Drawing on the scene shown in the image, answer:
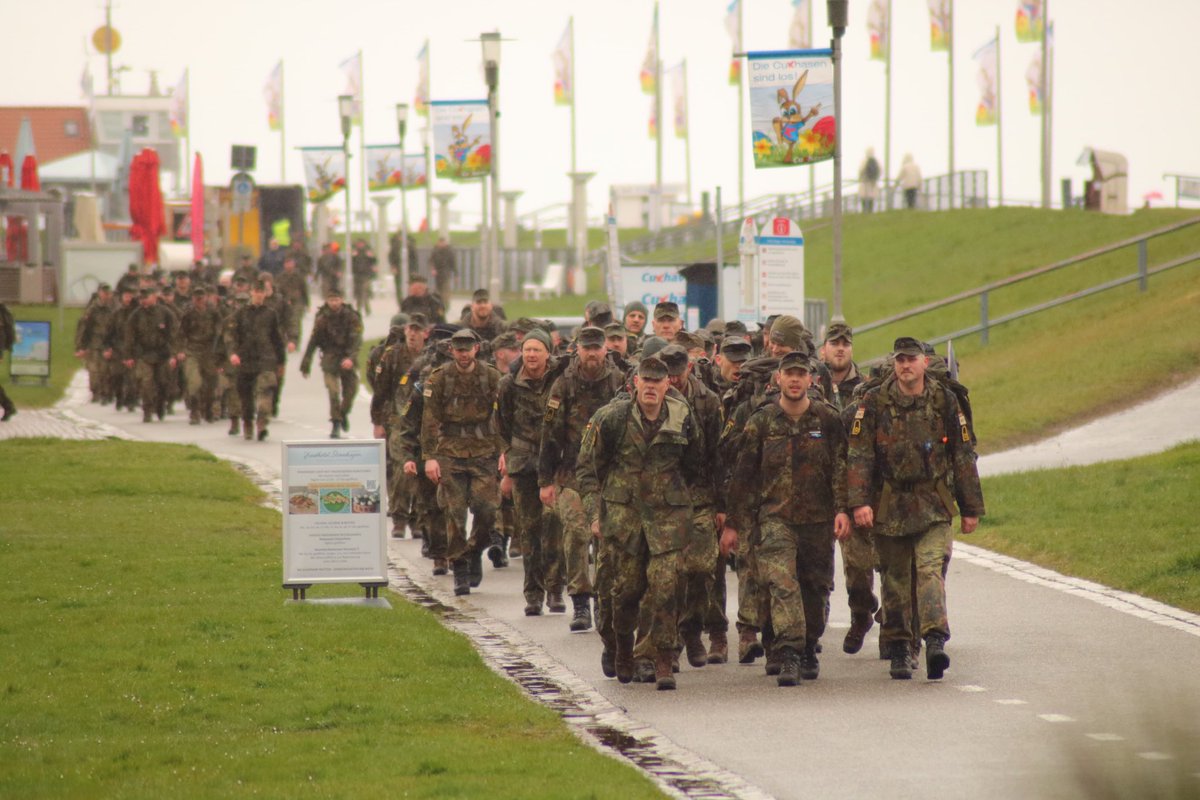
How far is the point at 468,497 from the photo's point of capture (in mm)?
13984

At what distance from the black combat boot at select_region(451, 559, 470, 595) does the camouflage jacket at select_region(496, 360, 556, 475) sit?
3.39ft

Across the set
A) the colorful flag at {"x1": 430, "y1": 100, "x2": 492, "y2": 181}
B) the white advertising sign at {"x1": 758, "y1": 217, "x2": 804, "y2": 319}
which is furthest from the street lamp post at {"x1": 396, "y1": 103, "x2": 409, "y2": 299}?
the white advertising sign at {"x1": 758, "y1": 217, "x2": 804, "y2": 319}

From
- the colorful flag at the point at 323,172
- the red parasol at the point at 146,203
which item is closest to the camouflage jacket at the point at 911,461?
the red parasol at the point at 146,203

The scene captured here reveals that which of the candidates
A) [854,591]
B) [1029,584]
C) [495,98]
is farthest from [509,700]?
[495,98]

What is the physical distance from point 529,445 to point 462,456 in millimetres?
887

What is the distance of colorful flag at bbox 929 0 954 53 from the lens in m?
54.4

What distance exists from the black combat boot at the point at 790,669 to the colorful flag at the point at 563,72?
52320 mm

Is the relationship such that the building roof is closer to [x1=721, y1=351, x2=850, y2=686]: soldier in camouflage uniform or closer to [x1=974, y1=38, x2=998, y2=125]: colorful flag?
[x1=974, y1=38, x2=998, y2=125]: colorful flag

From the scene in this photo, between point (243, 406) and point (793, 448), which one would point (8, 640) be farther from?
point (243, 406)

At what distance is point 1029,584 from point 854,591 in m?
2.88

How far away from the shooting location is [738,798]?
7246mm

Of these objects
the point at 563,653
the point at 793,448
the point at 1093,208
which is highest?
the point at 1093,208

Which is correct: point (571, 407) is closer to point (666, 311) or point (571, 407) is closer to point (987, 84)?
point (666, 311)

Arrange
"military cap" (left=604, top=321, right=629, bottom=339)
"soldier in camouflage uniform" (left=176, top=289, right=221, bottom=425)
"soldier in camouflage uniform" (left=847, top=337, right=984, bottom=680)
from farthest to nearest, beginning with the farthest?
"soldier in camouflage uniform" (left=176, top=289, right=221, bottom=425) < "military cap" (left=604, top=321, right=629, bottom=339) < "soldier in camouflage uniform" (left=847, top=337, right=984, bottom=680)
